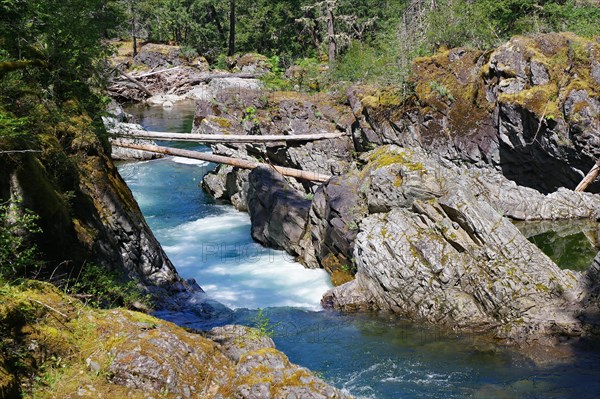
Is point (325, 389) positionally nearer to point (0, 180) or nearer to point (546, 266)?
point (0, 180)

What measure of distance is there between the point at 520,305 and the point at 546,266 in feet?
3.49

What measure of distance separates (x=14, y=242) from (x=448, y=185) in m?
8.78

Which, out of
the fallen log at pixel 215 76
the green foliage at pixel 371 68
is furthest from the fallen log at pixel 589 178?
the fallen log at pixel 215 76

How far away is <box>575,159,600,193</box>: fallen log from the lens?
1390 cm

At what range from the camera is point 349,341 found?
32.7 feet

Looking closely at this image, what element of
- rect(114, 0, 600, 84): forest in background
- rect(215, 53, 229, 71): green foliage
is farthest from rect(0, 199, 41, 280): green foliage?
rect(215, 53, 229, 71): green foliage

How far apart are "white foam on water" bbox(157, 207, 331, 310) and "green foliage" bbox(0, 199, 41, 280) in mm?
6327

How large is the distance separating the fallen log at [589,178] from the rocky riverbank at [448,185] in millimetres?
273

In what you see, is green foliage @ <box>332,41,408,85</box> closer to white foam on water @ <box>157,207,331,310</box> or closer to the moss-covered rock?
white foam on water @ <box>157,207,331,310</box>

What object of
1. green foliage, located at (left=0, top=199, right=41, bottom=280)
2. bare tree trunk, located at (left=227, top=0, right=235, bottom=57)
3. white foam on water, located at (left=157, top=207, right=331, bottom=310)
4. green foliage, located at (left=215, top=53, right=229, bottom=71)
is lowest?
white foam on water, located at (left=157, top=207, right=331, bottom=310)

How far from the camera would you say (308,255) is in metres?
14.6

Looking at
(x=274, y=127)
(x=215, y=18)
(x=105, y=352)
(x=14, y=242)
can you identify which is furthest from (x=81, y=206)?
(x=215, y=18)

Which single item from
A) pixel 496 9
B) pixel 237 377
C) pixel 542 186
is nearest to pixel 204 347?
pixel 237 377

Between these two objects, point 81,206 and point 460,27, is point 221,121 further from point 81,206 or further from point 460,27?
point 81,206
